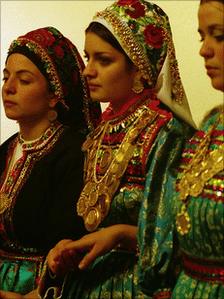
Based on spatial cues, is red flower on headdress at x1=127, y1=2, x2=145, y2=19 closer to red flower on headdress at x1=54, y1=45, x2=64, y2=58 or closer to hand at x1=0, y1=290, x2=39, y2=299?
red flower on headdress at x1=54, y1=45, x2=64, y2=58

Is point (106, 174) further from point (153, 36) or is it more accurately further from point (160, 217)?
point (153, 36)

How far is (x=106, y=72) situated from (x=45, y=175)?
30cm

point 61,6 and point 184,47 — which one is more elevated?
point 61,6

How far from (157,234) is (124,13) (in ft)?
1.69

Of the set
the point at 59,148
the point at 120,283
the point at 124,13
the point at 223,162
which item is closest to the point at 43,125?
the point at 59,148

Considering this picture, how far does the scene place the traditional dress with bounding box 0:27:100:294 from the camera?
66.2 inches

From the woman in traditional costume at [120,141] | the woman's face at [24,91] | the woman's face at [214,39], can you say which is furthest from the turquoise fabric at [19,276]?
the woman's face at [214,39]

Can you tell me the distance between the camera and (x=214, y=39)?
1285 mm

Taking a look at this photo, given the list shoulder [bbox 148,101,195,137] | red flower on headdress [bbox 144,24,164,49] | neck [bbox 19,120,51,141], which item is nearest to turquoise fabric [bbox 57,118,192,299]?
shoulder [bbox 148,101,195,137]

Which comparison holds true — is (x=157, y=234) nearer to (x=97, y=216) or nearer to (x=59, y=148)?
(x=97, y=216)

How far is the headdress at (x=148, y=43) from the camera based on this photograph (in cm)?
158

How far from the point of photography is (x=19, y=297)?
167 cm

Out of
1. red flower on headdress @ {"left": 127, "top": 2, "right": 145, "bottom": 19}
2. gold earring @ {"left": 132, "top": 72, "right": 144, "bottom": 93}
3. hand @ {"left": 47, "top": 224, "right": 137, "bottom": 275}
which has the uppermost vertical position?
red flower on headdress @ {"left": 127, "top": 2, "right": 145, "bottom": 19}

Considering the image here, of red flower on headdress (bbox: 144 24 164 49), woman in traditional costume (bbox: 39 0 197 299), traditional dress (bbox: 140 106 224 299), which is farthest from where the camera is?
red flower on headdress (bbox: 144 24 164 49)
